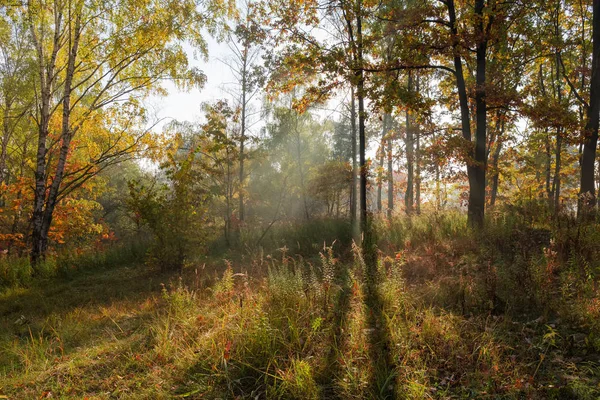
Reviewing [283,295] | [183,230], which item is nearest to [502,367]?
[283,295]

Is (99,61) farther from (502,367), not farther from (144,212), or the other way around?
(502,367)

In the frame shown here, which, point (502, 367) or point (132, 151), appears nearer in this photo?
point (502, 367)

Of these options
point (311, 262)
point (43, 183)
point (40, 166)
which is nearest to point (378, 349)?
point (311, 262)

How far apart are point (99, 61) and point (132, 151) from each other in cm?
252

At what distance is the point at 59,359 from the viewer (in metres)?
3.42

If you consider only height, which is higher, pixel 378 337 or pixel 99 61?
pixel 99 61

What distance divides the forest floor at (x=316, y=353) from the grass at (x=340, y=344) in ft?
0.04

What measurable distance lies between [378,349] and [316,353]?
0.56 meters

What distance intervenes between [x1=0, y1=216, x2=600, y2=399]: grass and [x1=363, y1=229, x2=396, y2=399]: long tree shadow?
11mm

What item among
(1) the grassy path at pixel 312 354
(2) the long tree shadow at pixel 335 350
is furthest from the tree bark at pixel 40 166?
(2) the long tree shadow at pixel 335 350

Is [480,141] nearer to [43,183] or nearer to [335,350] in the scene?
[335,350]

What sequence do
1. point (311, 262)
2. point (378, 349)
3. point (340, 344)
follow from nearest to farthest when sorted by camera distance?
point (378, 349), point (340, 344), point (311, 262)

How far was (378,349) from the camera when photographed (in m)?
2.99

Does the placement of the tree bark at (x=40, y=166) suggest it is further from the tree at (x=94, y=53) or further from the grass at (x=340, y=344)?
the grass at (x=340, y=344)
